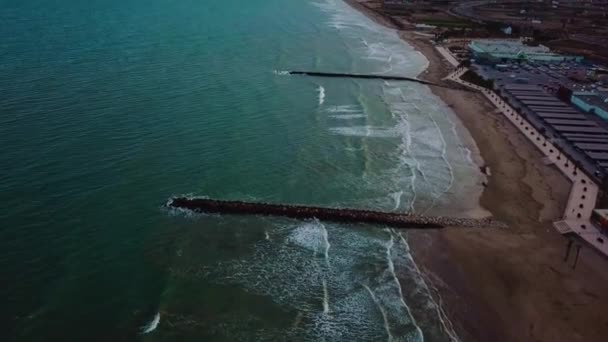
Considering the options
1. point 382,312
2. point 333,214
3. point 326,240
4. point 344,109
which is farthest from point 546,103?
point 382,312

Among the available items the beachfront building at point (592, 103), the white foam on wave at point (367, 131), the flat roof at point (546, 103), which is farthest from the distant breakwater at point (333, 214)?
the beachfront building at point (592, 103)

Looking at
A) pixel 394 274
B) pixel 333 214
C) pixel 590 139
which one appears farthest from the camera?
pixel 590 139

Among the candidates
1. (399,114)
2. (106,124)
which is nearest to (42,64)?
(106,124)

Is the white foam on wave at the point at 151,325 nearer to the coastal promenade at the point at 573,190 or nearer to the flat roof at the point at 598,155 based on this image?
the coastal promenade at the point at 573,190

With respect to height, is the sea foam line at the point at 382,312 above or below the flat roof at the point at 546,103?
below

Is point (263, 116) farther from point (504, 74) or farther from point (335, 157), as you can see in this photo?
point (504, 74)

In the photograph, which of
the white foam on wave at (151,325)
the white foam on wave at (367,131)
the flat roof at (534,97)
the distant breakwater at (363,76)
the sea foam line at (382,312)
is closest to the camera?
the white foam on wave at (151,325)

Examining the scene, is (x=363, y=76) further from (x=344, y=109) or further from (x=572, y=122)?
(x=572, y=122)

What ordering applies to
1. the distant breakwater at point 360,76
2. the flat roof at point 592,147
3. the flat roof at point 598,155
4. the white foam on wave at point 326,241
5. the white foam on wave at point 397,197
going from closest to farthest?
the white foam on wave at point 326,241 < the white foam on wave at point 397,197 < the flat roof at point 598,155 < the flat roof at point 592,147 < the distant breakwater at point 360,76
